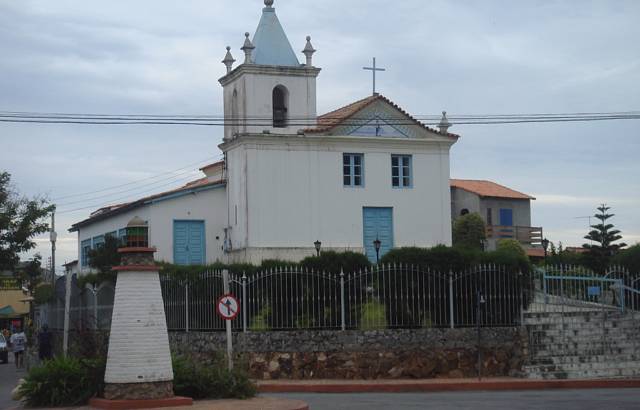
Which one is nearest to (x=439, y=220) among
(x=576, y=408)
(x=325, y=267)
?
(x=325, y=267)

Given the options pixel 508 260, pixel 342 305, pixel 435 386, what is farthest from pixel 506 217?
pixel 435 386

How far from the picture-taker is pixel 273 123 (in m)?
35.9

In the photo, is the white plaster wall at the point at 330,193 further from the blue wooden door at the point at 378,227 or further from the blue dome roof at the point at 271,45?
the blue dome roof at the point at 271,45

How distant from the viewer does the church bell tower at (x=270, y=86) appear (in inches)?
1404

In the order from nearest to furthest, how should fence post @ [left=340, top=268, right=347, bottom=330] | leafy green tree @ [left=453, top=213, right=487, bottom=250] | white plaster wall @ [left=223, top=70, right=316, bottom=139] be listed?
fence post @ [left=340, top=268, right=347, bottom=330]
white plaster wall @ [left=223, top=70, right=316, bottom=139]
leafy green tree @ [left=453, top=213, right=487, bottom=250]

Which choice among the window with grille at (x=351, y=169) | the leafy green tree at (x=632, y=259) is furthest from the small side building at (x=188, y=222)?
the leafy green tree at (x=632, y=259)

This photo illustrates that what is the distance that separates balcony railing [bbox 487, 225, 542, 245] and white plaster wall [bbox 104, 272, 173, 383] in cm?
4453

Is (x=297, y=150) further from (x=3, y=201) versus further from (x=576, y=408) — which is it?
(x=576, y=408)

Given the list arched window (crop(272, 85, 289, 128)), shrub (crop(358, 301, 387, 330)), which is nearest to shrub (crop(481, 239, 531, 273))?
shrub (crop(358, 301, 387, 330))

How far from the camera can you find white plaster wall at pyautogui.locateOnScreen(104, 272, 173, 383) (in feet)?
54.5

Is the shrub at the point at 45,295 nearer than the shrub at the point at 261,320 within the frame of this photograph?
No

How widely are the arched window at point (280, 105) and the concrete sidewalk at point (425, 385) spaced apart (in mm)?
14053

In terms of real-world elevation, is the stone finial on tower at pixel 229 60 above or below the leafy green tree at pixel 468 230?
above

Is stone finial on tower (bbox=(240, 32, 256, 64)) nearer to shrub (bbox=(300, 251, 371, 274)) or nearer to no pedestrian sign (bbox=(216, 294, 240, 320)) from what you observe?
shrub (bbox=(300, 251, 371, 274))
